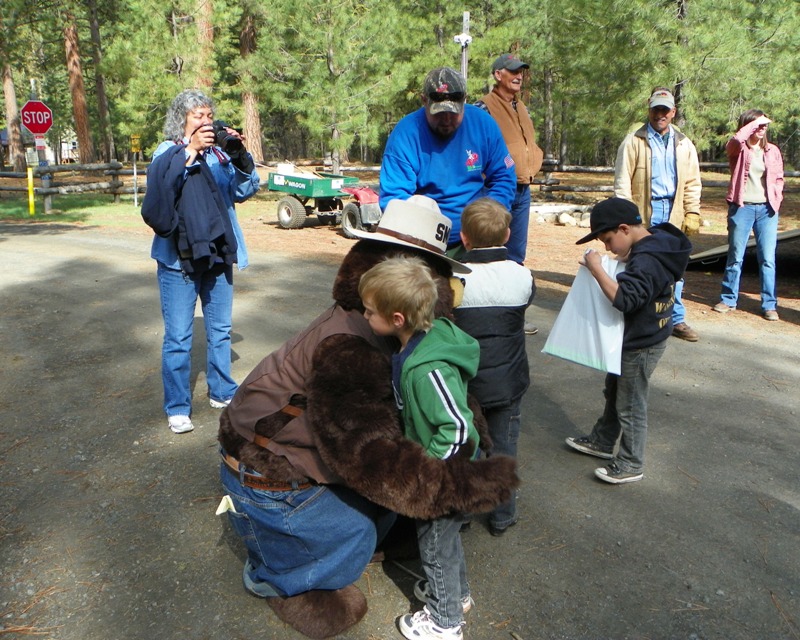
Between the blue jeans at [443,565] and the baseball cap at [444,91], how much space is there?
2.16 metres

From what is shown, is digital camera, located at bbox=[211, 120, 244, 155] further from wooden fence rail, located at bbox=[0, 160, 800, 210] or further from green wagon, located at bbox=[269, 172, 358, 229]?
wooden fence rail, located at bbox=[0, 160, 800, 210]

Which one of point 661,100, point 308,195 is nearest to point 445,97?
point 661,100

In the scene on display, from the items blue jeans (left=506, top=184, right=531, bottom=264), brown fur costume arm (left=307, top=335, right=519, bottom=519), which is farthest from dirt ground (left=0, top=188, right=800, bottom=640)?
blue jeans (left=506, top=184, right=531, bottom=264)

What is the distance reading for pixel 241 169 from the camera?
14.3 feet

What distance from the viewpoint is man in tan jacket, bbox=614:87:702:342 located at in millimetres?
6250

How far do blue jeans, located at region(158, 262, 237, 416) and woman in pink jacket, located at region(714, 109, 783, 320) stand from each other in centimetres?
537

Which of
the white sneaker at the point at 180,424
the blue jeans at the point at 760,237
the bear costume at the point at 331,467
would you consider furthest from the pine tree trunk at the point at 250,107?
the bear costume at the point at 331,467

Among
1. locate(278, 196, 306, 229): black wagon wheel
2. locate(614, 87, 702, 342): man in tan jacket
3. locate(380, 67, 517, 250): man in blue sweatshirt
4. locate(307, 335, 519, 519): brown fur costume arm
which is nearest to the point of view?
locate(307, 335, 519, 519): brown fur costume arm

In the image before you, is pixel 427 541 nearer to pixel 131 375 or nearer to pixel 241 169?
pixel 241 169

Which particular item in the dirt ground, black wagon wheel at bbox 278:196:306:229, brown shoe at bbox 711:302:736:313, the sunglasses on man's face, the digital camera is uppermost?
the sunglasses on man's face

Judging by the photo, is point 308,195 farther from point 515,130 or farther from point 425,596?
point 425,596

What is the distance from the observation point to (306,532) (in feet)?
8.50

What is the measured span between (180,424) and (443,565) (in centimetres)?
235

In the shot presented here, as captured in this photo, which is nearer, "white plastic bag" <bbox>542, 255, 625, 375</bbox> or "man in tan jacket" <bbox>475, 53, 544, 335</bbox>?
"white plastic bag" <bbox>542, 255, 625, 375</bbox>
